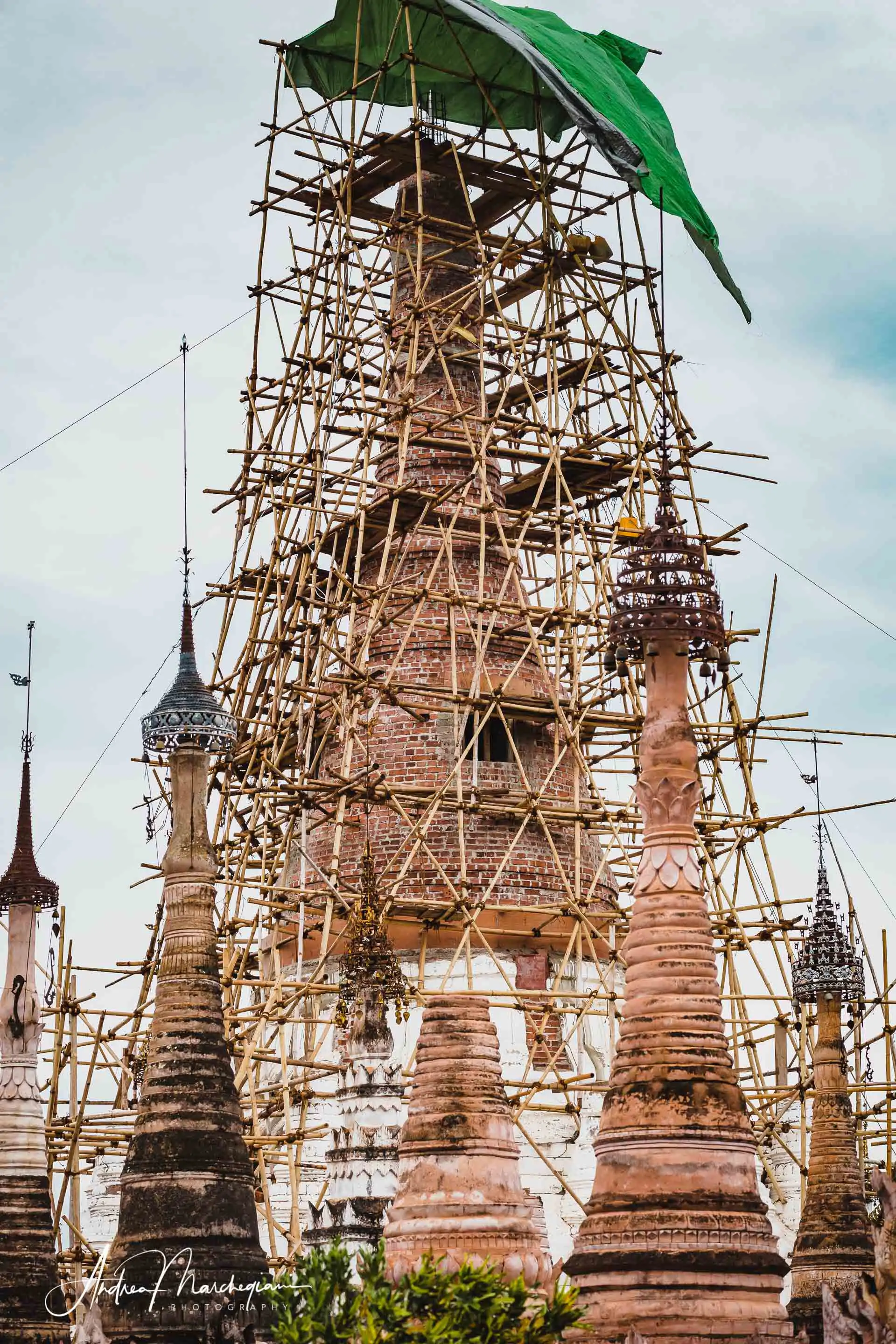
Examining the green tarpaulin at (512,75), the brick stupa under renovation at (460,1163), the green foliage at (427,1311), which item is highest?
the green tarpaulin at (512,75)

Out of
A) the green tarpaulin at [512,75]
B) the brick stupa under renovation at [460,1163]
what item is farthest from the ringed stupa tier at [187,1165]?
the green tarpaulin at [512,75]

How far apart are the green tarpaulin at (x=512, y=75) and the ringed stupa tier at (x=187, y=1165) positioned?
15421 millimetres

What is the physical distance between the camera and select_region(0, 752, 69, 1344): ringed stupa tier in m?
24.8

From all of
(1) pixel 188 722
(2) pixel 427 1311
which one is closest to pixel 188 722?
(1) pixel 188 722

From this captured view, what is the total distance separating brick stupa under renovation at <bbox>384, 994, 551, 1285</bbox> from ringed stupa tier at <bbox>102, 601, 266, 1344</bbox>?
6.92 ft

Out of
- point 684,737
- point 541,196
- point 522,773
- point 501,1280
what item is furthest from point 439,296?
point 501,1280

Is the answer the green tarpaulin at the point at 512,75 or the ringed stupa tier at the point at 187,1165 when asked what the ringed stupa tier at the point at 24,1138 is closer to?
the ringed stupa tier at the point at 187,1165

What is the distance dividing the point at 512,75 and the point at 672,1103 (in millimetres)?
23021

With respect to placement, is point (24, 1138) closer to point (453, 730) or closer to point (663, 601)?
point (453, 730)

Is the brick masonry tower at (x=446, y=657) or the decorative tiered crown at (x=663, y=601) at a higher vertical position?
the brick masonry tower at (x=446, y=657)

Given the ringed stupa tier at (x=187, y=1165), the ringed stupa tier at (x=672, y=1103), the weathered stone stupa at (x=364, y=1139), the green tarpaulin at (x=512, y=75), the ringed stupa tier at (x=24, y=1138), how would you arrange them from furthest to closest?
the green tarpaulin at (x=512, y=75)
the ringed stupa tier at (x=24, y=1138)
the weathered stone stupa at (x=364, y=1139)
the ringed stupa tier at (x=187, y=1165)
the ringed stupa tier at (x=672, y=1103)

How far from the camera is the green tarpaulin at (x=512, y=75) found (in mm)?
33125

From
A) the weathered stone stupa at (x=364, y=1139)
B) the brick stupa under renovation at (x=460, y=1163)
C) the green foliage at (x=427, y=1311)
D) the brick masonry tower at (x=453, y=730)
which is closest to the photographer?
the green foliage at (x=427, y=1311)

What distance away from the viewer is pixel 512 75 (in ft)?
120
